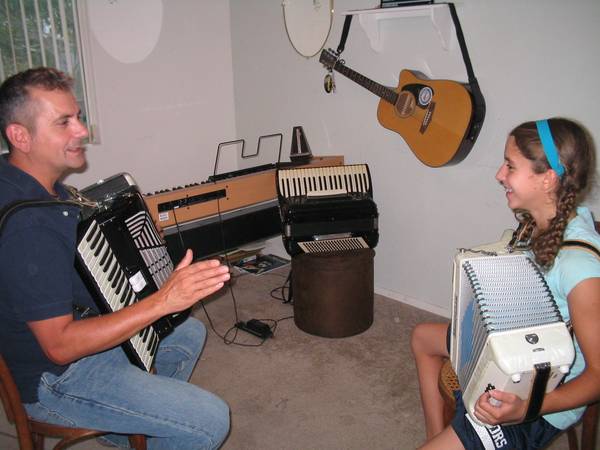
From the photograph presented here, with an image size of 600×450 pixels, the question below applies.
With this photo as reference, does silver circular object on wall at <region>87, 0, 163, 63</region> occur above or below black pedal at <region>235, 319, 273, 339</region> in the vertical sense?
above

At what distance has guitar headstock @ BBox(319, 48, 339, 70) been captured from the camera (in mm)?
2729

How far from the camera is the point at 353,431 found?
1.94 metres

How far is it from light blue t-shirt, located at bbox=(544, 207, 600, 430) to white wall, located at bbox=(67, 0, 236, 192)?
2521 mm

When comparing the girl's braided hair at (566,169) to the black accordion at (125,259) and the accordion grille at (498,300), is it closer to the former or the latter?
the accordion grille at (498,300)

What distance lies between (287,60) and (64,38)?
50.8 inches

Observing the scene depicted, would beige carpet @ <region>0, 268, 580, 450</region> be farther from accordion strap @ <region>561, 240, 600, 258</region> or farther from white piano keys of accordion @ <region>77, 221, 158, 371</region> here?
accordion strap @ <region>561, 240, 600, 258</region>

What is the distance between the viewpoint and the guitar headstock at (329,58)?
2.73m

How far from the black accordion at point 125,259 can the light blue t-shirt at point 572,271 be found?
1140 millimetres

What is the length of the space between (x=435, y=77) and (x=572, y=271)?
4.92 ft

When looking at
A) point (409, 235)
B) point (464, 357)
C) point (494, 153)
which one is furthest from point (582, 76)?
point (464, 357)

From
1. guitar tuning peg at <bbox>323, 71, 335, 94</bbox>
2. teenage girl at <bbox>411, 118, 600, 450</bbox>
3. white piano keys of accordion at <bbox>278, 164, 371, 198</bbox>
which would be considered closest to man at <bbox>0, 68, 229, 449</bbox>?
teenage girl at <bbox>411, 118, 600, 450</bbox>

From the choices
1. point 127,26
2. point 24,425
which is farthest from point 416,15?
point 24,425

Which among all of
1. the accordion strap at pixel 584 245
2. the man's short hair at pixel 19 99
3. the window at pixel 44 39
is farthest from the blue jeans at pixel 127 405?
the window at pixel 44 39

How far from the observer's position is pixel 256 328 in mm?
2633
